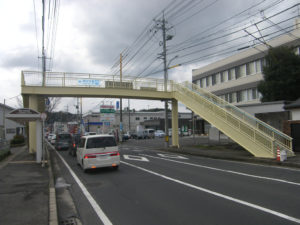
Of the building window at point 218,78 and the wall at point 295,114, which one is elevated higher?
the building window at point 218,78

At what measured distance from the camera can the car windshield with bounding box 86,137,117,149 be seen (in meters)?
11.8

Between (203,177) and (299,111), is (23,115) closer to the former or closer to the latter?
(203,177)

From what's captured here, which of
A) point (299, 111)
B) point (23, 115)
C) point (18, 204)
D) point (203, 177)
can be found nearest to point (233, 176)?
point (203, 177)

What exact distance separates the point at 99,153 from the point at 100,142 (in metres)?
0.56

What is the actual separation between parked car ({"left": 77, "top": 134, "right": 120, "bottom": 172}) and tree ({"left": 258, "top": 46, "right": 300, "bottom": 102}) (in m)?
17.7

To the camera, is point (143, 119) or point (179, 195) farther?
point (143, 119)

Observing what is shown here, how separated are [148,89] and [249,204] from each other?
58.3 feet

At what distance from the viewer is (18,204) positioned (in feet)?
21.1

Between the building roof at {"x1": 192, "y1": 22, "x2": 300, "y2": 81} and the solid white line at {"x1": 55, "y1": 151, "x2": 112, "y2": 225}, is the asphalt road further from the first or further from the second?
the building roof at {"x1": 192, "y1": 22, "x2": 300, "y2": 81}

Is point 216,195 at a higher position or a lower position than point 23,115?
lower

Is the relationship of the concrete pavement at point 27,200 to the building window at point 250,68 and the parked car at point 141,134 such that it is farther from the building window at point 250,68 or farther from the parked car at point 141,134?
the parked car at point 141,134

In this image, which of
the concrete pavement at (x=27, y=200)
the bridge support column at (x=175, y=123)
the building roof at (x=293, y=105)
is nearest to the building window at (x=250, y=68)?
the bridge support column at (x=175, y=123)

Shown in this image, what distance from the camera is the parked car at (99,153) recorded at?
11.5m

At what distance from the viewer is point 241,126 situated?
53.2 feet
